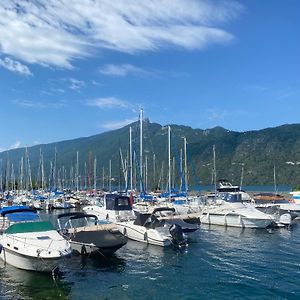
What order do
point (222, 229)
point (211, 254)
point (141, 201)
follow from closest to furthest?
1. point (211, 254)
2. point (222, 229)
3. point (141, 201)

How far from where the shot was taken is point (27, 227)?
2556 cm

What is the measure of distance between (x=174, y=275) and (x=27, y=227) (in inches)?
371

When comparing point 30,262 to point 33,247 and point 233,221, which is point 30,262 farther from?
point 233,221

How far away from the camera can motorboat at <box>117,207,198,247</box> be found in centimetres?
3134

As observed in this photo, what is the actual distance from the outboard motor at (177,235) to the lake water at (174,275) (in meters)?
0.83

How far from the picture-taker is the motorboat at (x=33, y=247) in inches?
885

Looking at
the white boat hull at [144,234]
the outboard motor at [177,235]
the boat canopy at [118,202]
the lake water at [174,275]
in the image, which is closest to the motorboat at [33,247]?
the lake water at [174,275]

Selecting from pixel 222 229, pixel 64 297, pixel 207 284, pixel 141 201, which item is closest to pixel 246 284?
pixel 207 284

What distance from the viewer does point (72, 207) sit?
248ft

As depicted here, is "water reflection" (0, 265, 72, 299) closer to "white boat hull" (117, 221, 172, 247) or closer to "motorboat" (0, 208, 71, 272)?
"motorboat" (0, 208, 71, 272)

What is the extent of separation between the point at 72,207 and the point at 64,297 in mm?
56836

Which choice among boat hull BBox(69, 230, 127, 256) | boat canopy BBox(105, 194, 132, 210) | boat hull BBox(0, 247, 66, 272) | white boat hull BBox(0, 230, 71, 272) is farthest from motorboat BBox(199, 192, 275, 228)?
boat hull BBox(0, 247, 66, 272)

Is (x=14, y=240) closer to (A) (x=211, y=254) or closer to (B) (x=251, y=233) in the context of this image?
(A) (x=211, y=254)

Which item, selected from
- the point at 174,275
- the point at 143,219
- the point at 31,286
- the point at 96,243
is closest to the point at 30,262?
the point at 31,286
